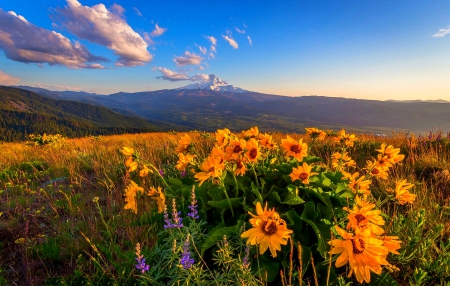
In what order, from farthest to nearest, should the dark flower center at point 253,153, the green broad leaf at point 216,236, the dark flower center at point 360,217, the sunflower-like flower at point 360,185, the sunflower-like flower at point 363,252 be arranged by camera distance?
the sunflower-like flower at point 360,185 → the dark flower center at point 253,153 → the green broad leaf at point 216,236 → the dark flower center at point 360,217 → the sunflower-like flower at point 363,252

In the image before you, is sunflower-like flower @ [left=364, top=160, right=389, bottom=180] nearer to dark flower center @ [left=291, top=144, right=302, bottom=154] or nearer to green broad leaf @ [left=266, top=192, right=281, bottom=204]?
dark flower center @ [left=291, top=144, right=302, bottom=154]

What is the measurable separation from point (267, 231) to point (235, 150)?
2.84 ft

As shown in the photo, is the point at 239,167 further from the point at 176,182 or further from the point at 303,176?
the point at 176,182

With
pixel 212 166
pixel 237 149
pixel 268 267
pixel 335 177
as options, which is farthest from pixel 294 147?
pixel 268 267

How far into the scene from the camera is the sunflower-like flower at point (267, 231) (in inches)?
56.1

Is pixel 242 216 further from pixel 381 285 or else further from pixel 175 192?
pixel 381 285

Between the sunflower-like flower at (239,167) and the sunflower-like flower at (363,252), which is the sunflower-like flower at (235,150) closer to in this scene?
the sunflower-like flower at (239,167)

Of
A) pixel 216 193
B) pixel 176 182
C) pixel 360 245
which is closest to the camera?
pixel 360 245

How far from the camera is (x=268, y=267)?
185cm

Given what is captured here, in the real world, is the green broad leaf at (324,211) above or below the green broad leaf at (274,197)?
below

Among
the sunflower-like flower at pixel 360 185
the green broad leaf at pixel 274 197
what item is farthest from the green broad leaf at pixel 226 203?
the sunflower-like flower at pixel 360 185

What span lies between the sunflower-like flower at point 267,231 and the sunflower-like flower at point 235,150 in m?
0.71

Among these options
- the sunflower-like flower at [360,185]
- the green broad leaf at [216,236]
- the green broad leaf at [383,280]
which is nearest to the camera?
the green broad leaf at [383,280]

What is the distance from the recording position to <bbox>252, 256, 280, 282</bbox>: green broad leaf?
1834 mm
